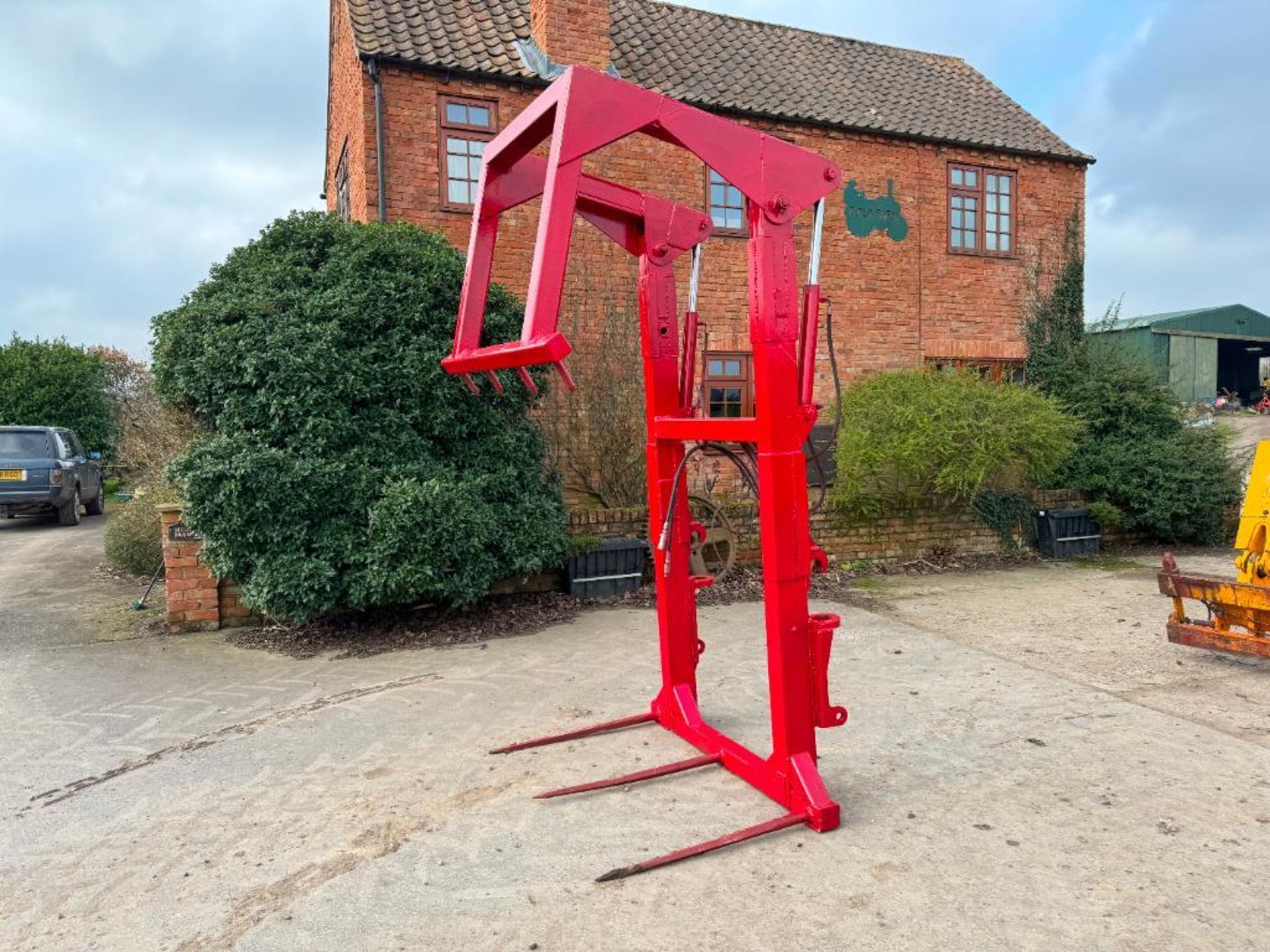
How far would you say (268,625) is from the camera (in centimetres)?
739

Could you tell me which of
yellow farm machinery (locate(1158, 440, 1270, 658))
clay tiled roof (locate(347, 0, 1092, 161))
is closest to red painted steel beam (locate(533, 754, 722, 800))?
yellow farm machinery (locate(1158, 440, 1270, 658))

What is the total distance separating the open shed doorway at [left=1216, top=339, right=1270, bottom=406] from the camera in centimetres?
3231

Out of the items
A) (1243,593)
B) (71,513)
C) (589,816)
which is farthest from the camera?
(71,513)

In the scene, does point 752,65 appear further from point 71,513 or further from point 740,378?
point 71,513

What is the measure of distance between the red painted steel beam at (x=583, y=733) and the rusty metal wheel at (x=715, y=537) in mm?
4359

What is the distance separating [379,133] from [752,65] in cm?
632

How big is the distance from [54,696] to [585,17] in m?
10.3

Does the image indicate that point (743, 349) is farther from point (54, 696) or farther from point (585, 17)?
point (54, 696)

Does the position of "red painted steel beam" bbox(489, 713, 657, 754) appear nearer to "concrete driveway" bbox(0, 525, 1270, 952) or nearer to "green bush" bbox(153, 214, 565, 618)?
"concrete driveway" bbox(0, 525, 1270, 952)

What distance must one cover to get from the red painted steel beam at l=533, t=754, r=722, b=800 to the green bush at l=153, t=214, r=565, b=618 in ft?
9.89

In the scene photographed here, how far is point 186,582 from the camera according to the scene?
729cm

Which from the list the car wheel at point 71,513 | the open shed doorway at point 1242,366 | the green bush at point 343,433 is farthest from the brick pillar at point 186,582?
the open shed doorway at point 1242,366

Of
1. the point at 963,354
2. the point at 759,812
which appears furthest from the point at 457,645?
the point at 963,354

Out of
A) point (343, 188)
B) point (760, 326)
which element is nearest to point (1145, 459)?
point (760, 326)
